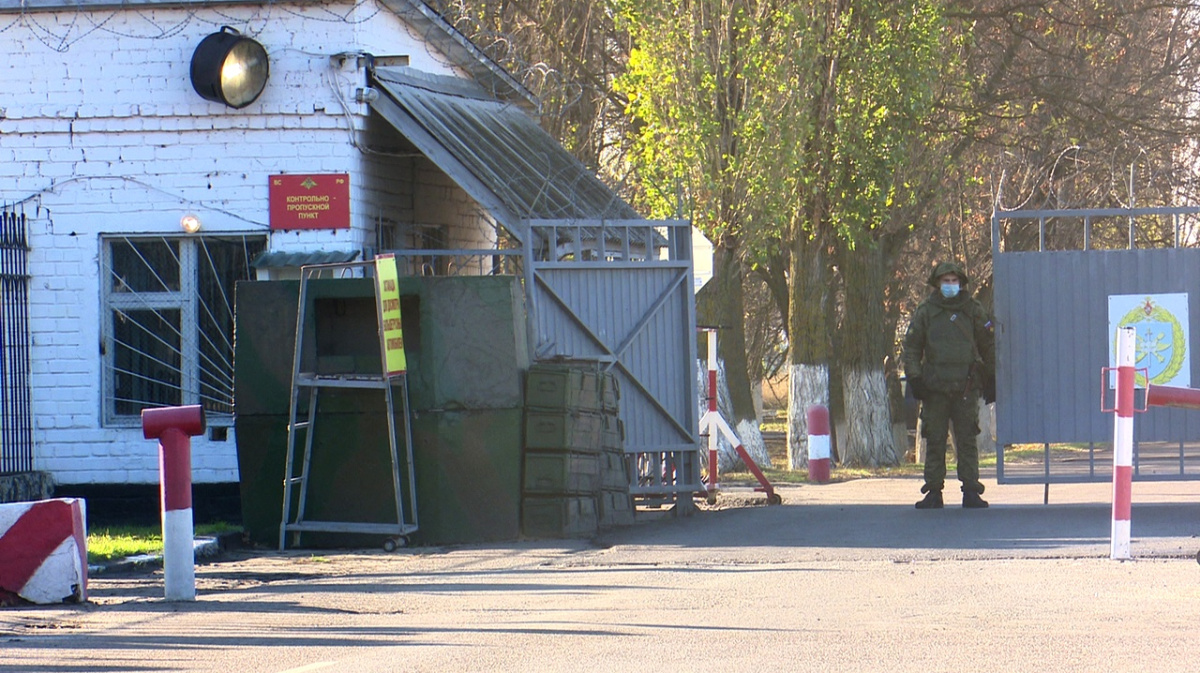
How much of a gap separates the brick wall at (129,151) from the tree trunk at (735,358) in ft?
27.5

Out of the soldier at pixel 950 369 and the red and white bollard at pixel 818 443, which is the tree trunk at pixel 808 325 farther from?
the soldier at pixel 950 369

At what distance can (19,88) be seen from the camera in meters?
14.3

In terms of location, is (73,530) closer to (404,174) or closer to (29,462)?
(29,462)

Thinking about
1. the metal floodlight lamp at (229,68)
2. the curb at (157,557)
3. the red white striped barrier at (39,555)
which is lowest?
the curb at (157,557)

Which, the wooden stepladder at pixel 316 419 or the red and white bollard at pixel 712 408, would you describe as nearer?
the wooden stepladder at pixel 316 419

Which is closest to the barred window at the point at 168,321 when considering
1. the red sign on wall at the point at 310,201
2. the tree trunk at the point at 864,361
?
the red sign on wall at the point at 310,201

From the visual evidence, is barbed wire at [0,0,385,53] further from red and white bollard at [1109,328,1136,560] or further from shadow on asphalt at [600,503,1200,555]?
red and white bollard at [1109,328,1136,560]

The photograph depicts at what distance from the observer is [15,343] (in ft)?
46.1

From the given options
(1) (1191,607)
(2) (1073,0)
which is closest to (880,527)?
(1) (1191,607)

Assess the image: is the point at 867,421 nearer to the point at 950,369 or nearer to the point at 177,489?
the point at 950,369

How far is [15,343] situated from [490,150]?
446 centimetres

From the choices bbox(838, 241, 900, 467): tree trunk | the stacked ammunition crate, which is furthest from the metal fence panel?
bbox(838, 241, 900, 467): tree trunk

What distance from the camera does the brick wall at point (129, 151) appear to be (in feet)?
46.1

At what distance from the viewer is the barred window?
1434 centimetres
